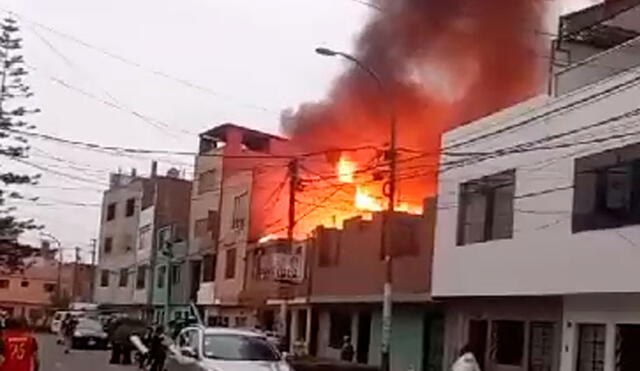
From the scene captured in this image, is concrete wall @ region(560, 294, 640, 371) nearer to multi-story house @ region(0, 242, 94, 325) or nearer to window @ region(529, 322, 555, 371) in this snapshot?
window @ region(529, 322, 555, 371)

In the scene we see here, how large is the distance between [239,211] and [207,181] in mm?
7821

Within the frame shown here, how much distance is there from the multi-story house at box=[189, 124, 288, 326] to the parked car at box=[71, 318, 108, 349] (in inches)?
236

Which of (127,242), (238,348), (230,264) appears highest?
(127,242)

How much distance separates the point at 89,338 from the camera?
168 ft

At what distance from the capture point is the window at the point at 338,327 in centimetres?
4088

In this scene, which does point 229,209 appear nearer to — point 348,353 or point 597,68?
point 348,353

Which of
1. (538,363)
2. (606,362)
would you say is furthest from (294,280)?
(606,362)

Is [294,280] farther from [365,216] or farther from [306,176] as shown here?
[306,176]

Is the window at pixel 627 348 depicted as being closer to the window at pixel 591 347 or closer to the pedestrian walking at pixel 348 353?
the window at pixel 591 347

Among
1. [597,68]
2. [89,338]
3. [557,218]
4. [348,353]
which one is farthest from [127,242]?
[557,218]

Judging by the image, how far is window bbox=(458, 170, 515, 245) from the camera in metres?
27.6

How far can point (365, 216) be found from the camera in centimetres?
3959

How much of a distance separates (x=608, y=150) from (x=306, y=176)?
29935 millimetres

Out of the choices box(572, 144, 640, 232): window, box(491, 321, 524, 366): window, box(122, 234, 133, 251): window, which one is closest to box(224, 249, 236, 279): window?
box(122, 234, 133, 251): window
